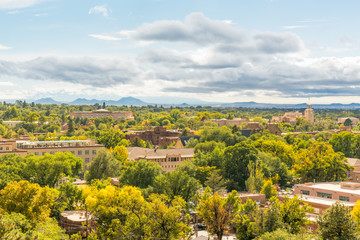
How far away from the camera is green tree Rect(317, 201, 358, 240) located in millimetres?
40281

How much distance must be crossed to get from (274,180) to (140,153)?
37.9m

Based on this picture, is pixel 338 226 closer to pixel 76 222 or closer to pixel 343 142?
pixel 76 222

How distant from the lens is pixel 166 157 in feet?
337

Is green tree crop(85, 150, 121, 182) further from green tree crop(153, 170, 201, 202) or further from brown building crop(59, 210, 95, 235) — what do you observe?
brown building crop(59, 210, 95, 235)

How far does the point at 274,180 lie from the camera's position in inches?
3310

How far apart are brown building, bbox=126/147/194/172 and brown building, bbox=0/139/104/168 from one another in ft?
34.9

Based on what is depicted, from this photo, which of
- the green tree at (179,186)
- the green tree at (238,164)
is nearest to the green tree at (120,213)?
the green tree at (179,186)

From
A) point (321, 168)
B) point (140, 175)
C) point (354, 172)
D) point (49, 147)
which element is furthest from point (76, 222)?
point (354, 172)

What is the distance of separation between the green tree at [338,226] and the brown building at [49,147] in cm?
6780

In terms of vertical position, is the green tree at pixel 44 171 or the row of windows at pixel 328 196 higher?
the green tree at pixel 44 171

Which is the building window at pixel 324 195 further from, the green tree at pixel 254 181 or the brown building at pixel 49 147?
the brown building at pixel 49 147

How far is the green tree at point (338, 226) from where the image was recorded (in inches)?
1586

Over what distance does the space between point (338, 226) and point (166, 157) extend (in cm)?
6458

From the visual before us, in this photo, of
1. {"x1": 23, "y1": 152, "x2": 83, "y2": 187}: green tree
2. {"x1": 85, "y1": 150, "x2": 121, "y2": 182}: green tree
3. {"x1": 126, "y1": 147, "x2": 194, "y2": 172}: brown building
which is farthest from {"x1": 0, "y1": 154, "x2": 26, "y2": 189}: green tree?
{"x1": 126, "y1": 147, "x2": 194, "y2": 172}: brown building
